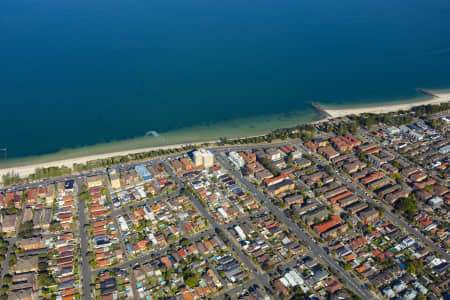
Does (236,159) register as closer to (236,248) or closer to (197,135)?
(197,135)

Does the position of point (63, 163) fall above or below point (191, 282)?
above

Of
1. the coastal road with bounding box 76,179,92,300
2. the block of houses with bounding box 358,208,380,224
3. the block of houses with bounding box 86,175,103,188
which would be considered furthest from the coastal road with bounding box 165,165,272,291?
the block of houses with bounding box 358,208,380,224

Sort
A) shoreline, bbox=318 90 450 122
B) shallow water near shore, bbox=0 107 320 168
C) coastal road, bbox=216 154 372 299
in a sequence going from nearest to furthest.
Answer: coastal road, bbox=216 154 372 299, shallow water near shore, bbox=0 107 320 168, shoreline, bbox=318 90 450 122

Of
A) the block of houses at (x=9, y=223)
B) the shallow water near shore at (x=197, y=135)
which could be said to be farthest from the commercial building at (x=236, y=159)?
the block of houses at (x=9, y=223)

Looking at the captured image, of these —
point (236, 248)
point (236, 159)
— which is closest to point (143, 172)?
point (236, 159)

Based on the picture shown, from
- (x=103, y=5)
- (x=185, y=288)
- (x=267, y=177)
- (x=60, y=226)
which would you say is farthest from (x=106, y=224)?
(x=103, y=5)

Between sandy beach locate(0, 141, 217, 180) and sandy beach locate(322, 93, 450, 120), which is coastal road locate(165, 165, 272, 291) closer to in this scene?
sandy beach locate(0, 141, 217, 180)

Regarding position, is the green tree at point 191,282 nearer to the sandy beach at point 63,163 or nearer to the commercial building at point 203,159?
the commercial building at point 203,159

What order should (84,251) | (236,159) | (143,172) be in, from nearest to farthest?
(84,251), (143,172), (236,159)

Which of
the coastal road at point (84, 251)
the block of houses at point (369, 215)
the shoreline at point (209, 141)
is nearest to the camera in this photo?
the coastal road at point (84, 251)
